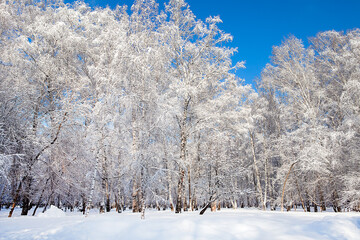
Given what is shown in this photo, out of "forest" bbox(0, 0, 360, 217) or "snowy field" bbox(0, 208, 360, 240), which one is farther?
"forest" bbox(0, 0, 360, 217)

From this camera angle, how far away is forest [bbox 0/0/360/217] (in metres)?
9.28

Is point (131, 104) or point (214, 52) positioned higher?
point (214, 52)

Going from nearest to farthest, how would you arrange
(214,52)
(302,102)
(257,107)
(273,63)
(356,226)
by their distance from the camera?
(356,226) → (214,52) → (302,102) → (273,63) → (257,107)

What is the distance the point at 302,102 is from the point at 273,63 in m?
4.40

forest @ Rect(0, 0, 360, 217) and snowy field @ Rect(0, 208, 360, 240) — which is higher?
forest @ Rect(0, 0, 360, 217)

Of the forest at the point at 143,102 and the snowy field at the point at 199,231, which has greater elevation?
the forest at the point at 143,102

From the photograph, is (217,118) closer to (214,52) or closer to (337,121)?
(214,52)

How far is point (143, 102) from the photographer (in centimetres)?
915

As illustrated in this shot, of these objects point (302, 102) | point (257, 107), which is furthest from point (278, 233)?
point (257, 107)

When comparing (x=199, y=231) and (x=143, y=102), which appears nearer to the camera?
(x=199, y=231)

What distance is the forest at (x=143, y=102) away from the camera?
30.5 feet

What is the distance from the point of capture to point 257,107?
19719mm

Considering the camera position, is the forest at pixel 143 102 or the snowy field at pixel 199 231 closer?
the snowy field at pixel 199 231

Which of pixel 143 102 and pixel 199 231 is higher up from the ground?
pixel 143 102
